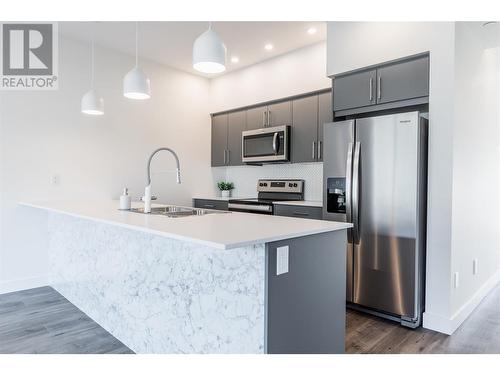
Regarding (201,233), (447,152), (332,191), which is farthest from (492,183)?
(201,233)

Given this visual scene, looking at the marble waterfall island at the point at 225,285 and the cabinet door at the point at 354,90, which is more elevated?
the cabinet door at the point at 354,90

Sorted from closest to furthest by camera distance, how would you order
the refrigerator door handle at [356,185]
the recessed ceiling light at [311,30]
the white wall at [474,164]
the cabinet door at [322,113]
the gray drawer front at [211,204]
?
the white wall at [474,164], the refrigerator door handle at [356,185], the recessed ceiling light at [311,30], the cabinet door at [322,113], the gray drawer front at [211,204]

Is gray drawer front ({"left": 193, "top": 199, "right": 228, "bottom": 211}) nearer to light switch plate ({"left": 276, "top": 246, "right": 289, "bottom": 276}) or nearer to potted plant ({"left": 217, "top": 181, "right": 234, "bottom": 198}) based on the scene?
potted plant ({"left": 217, "top": 181, "right": 234, "bottom": 198})

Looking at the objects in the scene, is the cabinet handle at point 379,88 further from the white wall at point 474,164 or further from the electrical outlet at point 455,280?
the electrical outlet at point 455,280

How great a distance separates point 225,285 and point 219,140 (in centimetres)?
358

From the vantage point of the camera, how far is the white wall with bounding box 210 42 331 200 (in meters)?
3.94

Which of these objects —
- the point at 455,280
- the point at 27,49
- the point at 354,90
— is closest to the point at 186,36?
the point at 27,49

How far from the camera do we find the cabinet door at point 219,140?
5.02 m

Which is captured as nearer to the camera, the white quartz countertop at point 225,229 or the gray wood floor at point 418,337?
the white quartz countertop at point 225,229

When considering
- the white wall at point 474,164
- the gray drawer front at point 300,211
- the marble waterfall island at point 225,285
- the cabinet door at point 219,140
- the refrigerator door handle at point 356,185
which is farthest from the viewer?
the cabinet door at point 219,140

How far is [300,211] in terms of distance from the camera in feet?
11.8

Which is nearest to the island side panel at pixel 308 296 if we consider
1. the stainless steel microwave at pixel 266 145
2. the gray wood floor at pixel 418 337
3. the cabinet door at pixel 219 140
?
the gray wood floor at pixel 418 337

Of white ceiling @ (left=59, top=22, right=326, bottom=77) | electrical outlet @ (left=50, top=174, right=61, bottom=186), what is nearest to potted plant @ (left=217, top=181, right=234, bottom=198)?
white ceiling @ (left=59, top=22, right=326, bottom=77)

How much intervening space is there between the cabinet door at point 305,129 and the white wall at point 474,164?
1463mm
